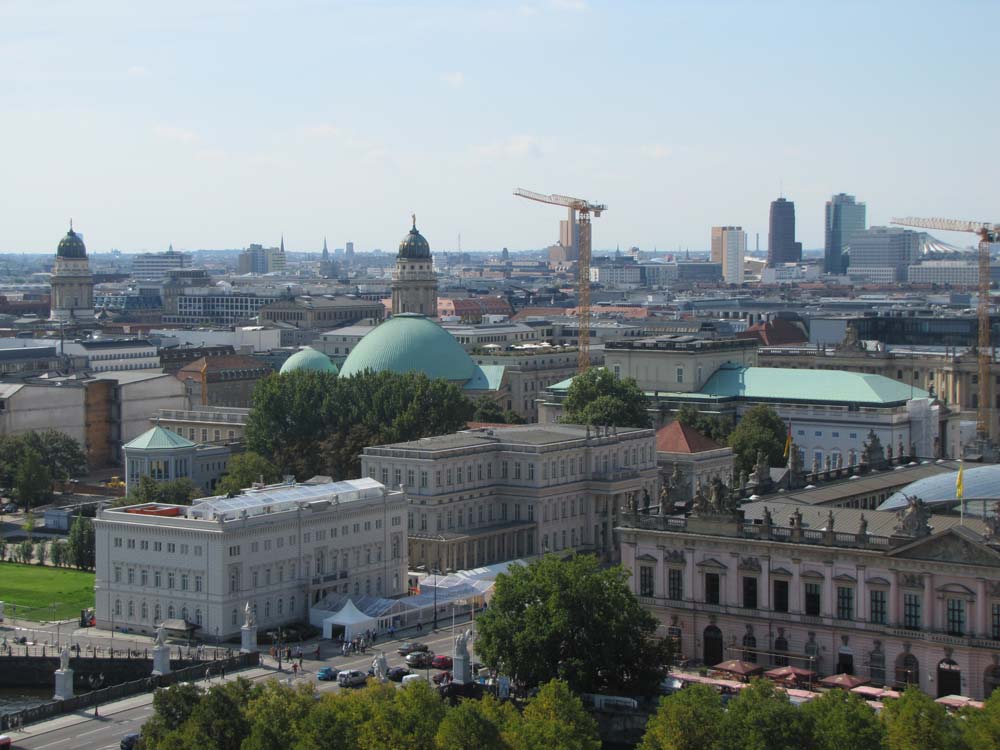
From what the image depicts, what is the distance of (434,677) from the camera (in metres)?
85.2

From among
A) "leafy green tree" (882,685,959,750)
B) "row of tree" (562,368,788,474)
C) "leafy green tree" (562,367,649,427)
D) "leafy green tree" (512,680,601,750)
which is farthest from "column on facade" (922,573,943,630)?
"leafy green tree" (562,367,649,427)

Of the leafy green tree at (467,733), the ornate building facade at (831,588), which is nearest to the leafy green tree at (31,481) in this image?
the ornate building facade at (831,588)

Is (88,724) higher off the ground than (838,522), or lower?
lower

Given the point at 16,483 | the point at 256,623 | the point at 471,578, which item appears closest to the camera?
the point at 256,623

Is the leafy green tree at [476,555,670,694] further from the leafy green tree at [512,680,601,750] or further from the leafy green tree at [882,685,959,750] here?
the leafy green tree at [882,685,959,750]

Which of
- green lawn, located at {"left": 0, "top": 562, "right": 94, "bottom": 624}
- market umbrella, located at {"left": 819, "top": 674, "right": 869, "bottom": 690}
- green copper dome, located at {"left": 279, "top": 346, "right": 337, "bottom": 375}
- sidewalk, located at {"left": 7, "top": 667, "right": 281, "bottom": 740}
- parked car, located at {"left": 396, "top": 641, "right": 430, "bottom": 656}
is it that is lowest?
sidewalk, located at {"left": 7, "top": 667, "right": 281, "bottom": 740}

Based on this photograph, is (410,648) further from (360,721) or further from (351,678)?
(360,721)

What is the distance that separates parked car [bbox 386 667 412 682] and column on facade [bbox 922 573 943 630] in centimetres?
2272

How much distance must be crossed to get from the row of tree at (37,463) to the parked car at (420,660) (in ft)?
187

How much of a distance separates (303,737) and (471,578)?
129ft

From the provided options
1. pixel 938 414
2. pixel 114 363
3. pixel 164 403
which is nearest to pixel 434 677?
pixel 938 414

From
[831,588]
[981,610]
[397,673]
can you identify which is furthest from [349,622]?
[981,610]

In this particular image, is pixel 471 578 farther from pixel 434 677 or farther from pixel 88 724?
pixel 88 724

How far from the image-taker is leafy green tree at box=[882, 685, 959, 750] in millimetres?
65812
